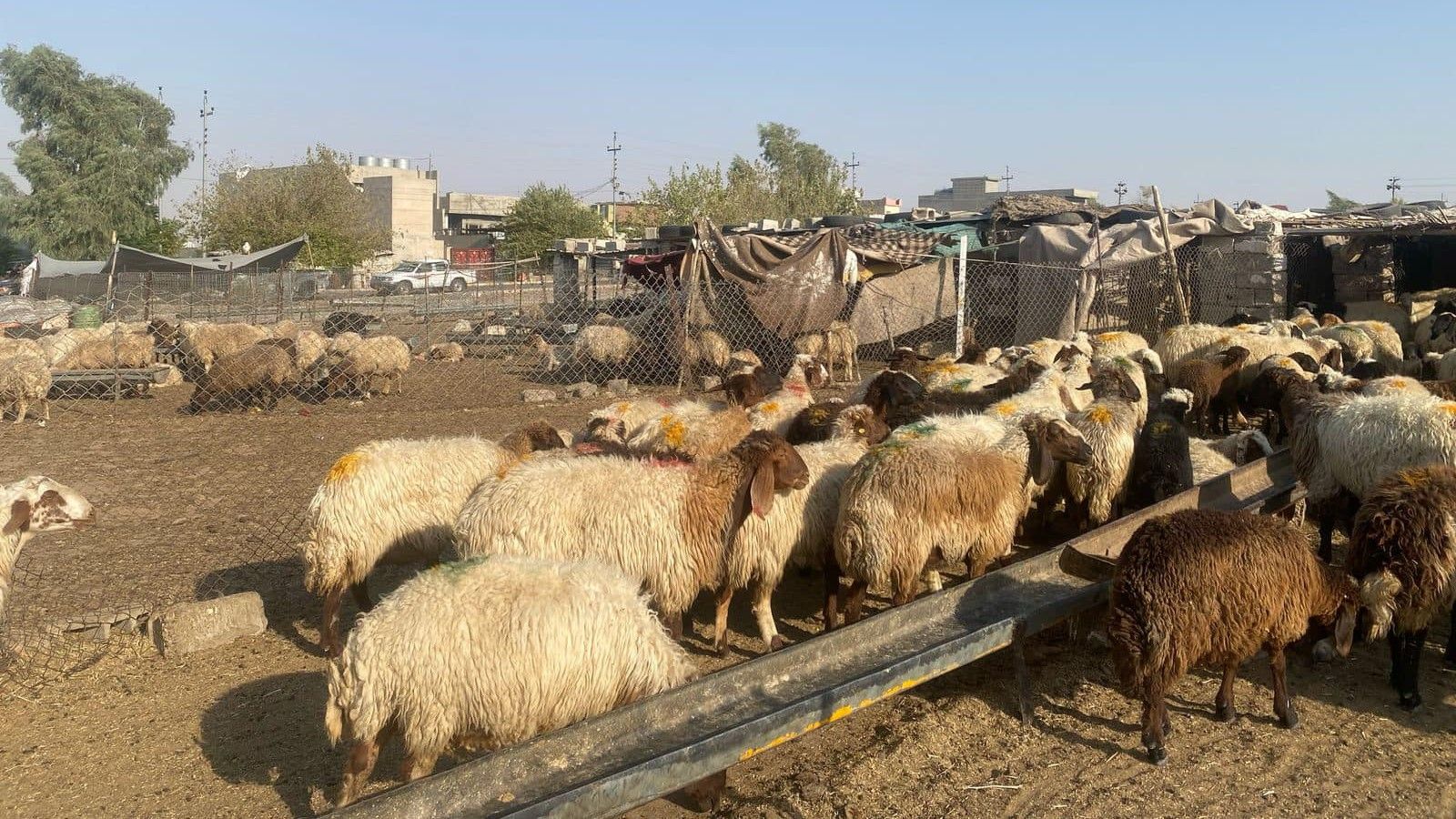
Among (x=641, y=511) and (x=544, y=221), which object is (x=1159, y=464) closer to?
(x=641, y=511)

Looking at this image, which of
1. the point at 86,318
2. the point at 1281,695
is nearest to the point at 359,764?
the point at 1281,695

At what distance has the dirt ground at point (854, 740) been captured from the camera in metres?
4.03

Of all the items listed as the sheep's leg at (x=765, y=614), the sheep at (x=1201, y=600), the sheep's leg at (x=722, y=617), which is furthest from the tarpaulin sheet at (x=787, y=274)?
the sheep at (x=1201, y=600)

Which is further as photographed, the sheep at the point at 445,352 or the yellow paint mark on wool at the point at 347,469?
the sheep at the point at 445,352

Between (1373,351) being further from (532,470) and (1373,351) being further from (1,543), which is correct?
(1,543)

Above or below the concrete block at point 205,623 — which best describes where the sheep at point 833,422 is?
above

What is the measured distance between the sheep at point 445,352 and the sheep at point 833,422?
12.0 m

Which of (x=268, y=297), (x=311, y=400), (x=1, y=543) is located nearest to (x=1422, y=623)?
(x=1, y=543)

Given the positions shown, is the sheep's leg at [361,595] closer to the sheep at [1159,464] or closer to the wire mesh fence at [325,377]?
the wire mesh fence at [325,377]

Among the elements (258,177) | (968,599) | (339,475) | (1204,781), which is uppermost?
(258,177)

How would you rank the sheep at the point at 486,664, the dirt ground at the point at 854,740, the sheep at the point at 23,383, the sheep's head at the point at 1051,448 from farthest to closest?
the sheep at the point at 23,383, the sheep's head at the point at 1051,448, the dirt ground at the point at 854,740, the sheep at the point at 486,664

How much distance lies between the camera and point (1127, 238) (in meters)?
17.0

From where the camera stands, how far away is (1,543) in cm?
497

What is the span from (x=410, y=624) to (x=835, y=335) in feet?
41.2
